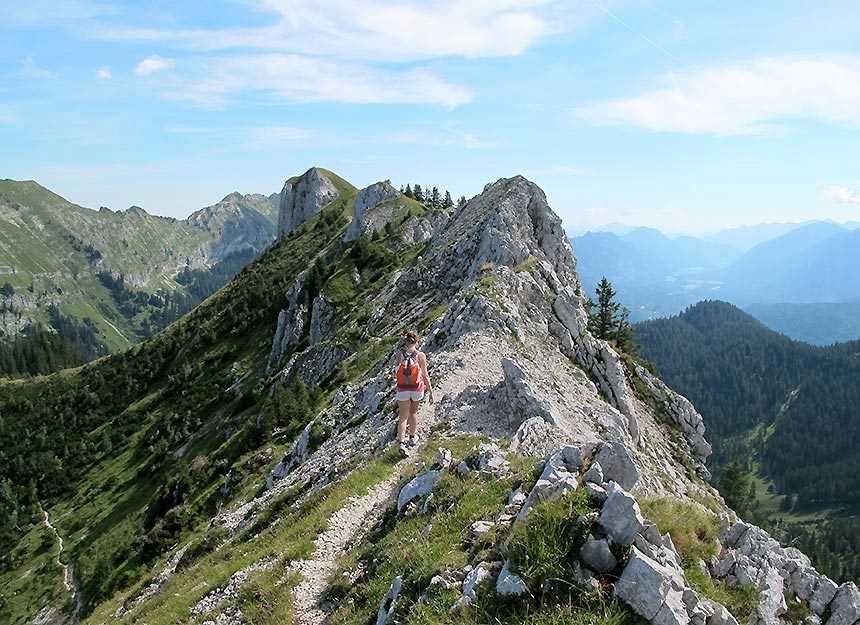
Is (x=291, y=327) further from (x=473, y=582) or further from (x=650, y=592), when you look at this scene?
(x=650, y=592)

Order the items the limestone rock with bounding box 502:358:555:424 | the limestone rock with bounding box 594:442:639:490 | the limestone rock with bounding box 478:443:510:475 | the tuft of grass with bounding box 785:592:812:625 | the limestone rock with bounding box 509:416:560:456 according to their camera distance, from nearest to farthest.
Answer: the tuft of grass with bounding box 785:592:812:625 < the limestone rock with bounding box 594:442:639:490 < the limestone rock with bounding box 478:443:510:475 < the limestone rock with bounding box 509:416:560:456 < the limestone rock with bounding box 502:358:555:424

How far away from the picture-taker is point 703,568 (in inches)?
422

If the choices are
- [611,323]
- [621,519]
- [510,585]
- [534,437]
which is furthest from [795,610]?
[611,323]

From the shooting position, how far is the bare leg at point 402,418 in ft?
68.6

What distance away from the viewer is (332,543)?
17156 millimetres

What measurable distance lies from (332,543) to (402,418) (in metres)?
5.68

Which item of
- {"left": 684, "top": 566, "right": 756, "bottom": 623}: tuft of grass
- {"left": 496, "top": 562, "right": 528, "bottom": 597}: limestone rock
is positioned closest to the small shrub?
{"left": 684, "top": 566, "right": 756, "bottom": 623}: tuft of grass

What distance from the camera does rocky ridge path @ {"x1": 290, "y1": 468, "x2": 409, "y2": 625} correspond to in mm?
14343

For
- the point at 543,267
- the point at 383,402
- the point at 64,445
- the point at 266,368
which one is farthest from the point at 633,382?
the point at 64,445

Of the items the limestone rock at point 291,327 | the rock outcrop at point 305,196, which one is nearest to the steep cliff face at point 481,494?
the limestone rock at point 291,327

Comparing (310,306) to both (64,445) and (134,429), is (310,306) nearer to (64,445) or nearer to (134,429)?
(134,429)

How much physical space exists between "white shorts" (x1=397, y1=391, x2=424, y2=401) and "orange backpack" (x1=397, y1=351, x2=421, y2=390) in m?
0.20

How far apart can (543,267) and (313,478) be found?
29.3 metres

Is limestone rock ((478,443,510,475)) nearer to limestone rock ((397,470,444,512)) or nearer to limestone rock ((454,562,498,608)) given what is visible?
limestone rock ((397,470,444,512))
